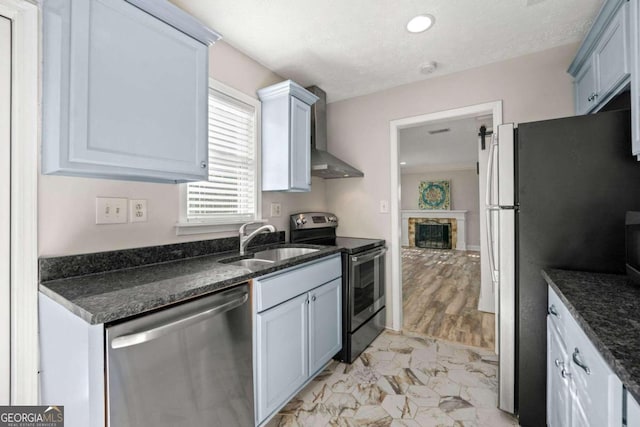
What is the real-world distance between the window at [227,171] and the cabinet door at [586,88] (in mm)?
2218

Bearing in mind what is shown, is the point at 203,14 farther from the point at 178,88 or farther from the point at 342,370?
the point at 342,370

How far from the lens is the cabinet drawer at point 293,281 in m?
1.45

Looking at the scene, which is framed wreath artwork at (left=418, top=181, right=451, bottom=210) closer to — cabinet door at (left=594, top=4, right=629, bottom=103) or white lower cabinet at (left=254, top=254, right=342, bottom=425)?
cabinet door at (left=594, top=4, right=629, bottom=103)

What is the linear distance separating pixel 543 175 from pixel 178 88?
→ 1.87 m

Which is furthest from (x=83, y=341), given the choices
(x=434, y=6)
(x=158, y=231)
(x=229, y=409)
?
(x=434, y=6)

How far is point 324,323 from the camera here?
1.96m

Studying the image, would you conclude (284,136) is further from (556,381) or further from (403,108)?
(556,381)

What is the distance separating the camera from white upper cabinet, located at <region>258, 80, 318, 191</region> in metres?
2.22

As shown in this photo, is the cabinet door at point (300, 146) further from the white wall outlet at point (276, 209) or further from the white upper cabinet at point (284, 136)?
the white wall outlet at point (276, 209)

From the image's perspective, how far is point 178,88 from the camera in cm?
138

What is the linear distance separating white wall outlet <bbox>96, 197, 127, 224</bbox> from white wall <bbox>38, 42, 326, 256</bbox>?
0.08 ft

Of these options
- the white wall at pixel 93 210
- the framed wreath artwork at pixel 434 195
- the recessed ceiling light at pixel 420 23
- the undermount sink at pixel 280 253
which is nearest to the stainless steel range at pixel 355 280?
the undermount sink at pixel 280 253

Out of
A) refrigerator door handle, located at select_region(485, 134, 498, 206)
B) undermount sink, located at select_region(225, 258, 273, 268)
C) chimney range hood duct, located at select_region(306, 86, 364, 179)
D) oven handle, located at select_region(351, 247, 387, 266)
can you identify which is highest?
chimney range hood duct, located at select_region(306, 86, 364, 179)

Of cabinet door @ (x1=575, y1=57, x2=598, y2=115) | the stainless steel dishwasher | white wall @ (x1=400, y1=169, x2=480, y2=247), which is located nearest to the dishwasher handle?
the stainless steel dishwasher
